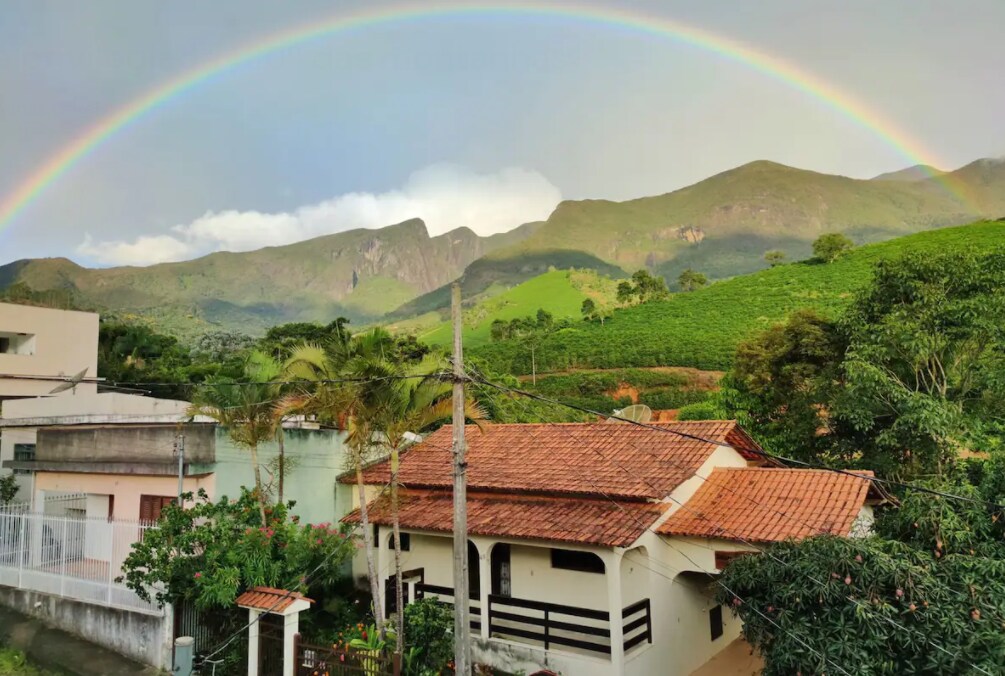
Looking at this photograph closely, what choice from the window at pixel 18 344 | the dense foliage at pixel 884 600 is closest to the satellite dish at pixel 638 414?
the dense foliage at pixel 884 600

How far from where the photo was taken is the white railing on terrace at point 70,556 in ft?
42.5

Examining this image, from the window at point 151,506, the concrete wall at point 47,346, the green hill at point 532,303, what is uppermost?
the green hill at point 532,303

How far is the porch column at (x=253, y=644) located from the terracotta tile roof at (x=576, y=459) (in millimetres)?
5250

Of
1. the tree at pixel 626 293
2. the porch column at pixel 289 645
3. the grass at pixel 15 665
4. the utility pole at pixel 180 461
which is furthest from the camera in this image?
the tree at pixel 626 293

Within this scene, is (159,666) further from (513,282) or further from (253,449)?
(513,282)

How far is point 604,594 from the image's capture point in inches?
510

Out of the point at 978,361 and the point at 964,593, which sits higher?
the point at 978,361

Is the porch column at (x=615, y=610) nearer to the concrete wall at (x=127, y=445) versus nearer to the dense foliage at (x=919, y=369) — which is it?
the concrete wall at (x=127, y=445)

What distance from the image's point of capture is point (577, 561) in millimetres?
13359

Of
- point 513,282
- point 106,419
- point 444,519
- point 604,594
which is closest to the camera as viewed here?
point 604,594

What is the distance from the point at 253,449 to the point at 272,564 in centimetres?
350

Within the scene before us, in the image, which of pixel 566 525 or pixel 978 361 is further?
pixel 978 361

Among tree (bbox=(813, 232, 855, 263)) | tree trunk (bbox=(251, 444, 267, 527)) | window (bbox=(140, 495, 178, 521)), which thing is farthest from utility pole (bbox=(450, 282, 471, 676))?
tree (bbox=(813, 232, 855, 263))

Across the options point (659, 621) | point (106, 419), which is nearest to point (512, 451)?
point (659, 621)
